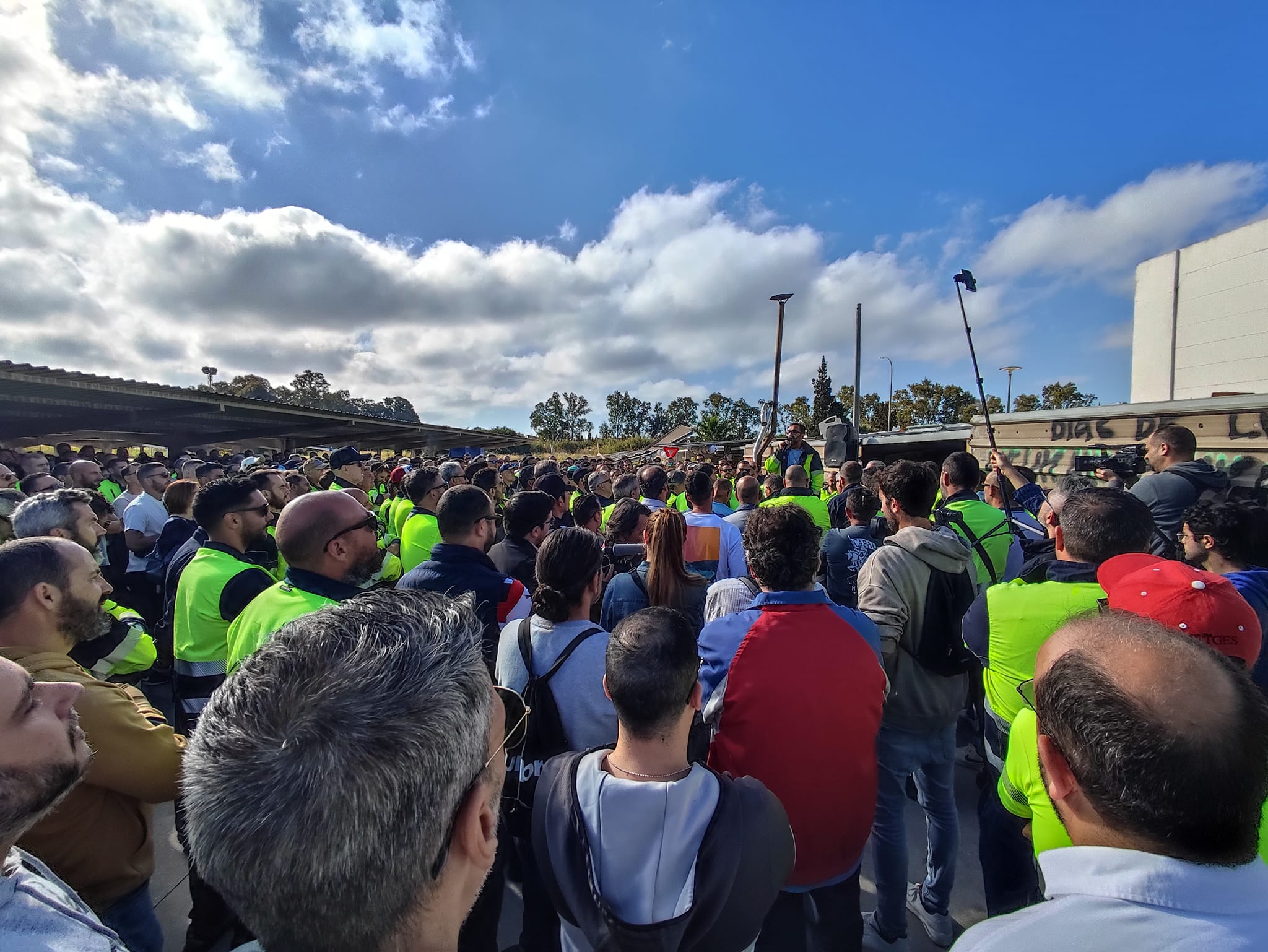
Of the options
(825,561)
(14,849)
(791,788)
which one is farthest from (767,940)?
(825,561)

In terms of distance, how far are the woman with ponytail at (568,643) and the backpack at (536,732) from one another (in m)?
0.02

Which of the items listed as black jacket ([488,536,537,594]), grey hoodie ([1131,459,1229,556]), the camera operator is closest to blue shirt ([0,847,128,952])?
black jacket ([488,536,537,594])

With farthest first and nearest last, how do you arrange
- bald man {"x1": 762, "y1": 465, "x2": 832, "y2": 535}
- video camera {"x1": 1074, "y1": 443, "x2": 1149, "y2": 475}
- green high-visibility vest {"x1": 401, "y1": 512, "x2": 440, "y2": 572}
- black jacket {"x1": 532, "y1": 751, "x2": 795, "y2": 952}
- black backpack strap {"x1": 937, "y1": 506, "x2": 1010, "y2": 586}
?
video camera {"x1": 1074, "y1": 443, "x2": 1149, "y2": 475} < bald man {"x1": 762, "y1": 465, "x2": 832, "y2": 535} < green high-visibility vest {"x1": 401, "y1": 512, "x2": 440, "y2": 572} < black backpack strap {"x1": 937, "y1": 506, "x2": 1010, "y2": 586} < black jacket {"x1": 532, "y1": 751, "x2": 795, "y2": 952}

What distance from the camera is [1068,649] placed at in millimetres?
1171

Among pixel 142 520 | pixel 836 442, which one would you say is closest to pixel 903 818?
pixel 142 520

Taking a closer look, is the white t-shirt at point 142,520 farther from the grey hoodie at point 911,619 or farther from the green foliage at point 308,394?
the green foliage at point 308,394

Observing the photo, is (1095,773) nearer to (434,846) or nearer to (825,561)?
(434,846)

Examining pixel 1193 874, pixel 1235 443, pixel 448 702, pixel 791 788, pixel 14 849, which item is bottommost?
pixel 791 788

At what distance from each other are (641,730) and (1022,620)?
166 centimetres

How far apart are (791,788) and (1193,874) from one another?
124cm

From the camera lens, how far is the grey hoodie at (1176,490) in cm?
418

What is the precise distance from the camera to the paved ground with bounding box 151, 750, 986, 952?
2.56 m

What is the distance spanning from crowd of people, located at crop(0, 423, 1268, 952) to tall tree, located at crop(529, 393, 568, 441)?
3400 inches

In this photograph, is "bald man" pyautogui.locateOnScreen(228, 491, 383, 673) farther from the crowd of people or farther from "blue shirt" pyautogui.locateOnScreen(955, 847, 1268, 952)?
"blue shirt" pyautogui.locateOnScreen(955, 847, 1268, 952)
